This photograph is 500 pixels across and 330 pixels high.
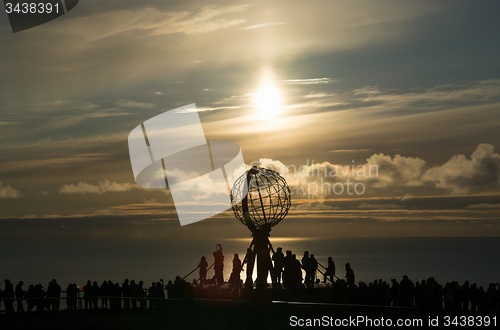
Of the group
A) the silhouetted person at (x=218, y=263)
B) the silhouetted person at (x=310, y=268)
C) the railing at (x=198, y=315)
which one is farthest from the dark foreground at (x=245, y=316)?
the silhouetted person at (x=218, y=263)

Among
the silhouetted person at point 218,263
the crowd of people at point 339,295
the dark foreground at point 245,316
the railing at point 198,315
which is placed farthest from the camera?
the silhouetted person at point 218,263

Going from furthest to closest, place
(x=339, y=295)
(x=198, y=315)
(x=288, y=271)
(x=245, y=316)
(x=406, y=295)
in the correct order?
(x=288, y=271) < (x=339, y=295) < (x=406, y=295) < (x=198, y=315) < (x=245, y=316)

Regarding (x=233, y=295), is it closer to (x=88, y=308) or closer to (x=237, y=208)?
(x=88, y=308)

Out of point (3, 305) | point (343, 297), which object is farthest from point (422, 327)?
point (3, 305)

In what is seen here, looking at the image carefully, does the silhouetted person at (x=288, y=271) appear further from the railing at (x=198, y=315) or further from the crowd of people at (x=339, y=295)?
the railing at (x=198, y=315)

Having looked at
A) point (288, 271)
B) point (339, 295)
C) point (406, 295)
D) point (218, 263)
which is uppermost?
point (218, 263)

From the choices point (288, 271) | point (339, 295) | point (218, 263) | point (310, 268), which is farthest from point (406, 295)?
point (218, 263)

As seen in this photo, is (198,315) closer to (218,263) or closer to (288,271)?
(288,271)

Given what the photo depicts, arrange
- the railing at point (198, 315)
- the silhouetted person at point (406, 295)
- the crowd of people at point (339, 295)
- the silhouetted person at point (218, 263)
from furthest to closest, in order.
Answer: the silhouetted person at point (218, 263)
the silhouetted person at point (406, 295)
the crowd of people at point (339, 295)
the railing at point (198, 315)

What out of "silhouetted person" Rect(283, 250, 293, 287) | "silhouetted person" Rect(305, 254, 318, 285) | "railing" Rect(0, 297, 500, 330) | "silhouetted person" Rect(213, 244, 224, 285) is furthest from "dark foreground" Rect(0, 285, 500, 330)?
"silhouetted person" Rect(213, 244, 224, 285)

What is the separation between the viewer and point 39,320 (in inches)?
595

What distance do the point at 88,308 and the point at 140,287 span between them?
5.59m

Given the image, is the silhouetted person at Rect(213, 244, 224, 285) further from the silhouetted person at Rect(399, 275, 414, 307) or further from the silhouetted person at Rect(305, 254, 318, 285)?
the silhouetted person at Rect(399, 275, 414, 307)

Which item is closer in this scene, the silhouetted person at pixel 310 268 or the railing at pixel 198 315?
the railing at pixel 198 315
